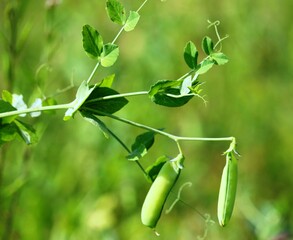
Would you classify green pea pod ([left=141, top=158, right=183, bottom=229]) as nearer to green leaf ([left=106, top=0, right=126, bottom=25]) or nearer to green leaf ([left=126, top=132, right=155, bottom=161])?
green leaf ([left=126, top=132, right=155, bottom=161])

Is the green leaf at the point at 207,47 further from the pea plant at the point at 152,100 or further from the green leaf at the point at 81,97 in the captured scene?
the green leaf at the point at 81,97

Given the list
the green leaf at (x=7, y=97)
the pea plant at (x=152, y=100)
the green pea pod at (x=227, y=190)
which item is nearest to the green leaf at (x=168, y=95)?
the pea plant at (x=152, y=100)

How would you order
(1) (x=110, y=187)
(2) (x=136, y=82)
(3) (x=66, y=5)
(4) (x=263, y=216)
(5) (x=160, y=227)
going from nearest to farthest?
(4) (x=263, y=216) < (1) (x=110, y=187) < (5) (x=160, y=227) < (2) (x=136, y=82) < (3) (x=66, y=5)

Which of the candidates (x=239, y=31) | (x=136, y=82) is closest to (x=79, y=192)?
(x=136, y=82)

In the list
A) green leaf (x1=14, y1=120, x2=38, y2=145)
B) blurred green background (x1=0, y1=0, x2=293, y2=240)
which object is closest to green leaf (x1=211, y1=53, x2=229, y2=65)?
green leaf (x1=14, y1=120, x2=38, y2=145)

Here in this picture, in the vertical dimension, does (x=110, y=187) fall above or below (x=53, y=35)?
below

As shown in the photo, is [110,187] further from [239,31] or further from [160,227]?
[239,31]
